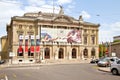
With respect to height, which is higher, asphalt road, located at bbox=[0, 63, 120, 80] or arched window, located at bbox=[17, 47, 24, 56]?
arched window, located at bbox=[17, 47, 24, 56]

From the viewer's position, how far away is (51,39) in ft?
278

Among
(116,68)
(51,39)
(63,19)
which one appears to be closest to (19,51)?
(51,39)

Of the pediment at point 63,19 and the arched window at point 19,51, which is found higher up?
the pediment at point 63,19

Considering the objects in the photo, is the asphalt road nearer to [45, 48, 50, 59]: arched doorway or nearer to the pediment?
[45, 48, 50, 59]: arched doorway

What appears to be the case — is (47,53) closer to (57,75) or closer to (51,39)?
(51,39)

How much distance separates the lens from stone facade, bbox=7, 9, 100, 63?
81312mm

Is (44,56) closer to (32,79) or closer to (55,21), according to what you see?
(55,21)

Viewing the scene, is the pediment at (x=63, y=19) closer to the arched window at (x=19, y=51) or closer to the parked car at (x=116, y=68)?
the arched window at (x=19, y=51)

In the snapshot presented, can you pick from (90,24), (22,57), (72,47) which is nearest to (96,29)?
(90,24)

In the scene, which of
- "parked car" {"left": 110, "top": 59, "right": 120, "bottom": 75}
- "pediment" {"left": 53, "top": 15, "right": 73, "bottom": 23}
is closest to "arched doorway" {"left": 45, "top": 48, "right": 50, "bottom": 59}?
"pediment" {"left": 53, "top": 15, "right": 73, "bottom": 23}

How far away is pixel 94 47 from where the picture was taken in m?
94.4

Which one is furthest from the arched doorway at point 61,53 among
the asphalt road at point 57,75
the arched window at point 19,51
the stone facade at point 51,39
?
the asphalt road at point 57,75

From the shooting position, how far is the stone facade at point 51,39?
81.3m

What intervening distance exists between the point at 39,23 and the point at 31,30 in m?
3.46
